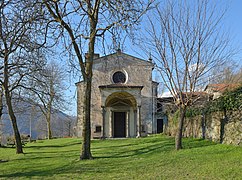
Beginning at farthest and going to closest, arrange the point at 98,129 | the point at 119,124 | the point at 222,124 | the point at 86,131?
1. the point at 119,124
2. the point at 98,129
3. the point at 222,124
4. the point at 86,131

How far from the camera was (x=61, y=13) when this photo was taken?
10.3m

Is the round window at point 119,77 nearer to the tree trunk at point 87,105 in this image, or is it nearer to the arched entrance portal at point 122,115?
the arched entrance portal at point 122,115

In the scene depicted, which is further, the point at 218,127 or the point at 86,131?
the point at 218,127

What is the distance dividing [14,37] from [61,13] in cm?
226

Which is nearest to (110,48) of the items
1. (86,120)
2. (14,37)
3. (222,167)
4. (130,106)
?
(86,120)

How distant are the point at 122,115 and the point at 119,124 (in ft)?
3.56

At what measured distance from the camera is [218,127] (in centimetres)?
1131

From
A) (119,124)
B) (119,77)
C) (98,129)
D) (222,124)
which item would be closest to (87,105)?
(222,124)

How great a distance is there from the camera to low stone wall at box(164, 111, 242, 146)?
9438 millimetres

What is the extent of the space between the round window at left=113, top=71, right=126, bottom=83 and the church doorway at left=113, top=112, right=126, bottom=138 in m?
3.77

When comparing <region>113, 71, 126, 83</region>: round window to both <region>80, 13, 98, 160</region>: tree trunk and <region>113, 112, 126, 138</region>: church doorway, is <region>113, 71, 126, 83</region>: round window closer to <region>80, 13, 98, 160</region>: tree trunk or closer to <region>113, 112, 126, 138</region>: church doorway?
<region>113, 112, 126, 138</region>: church doorway

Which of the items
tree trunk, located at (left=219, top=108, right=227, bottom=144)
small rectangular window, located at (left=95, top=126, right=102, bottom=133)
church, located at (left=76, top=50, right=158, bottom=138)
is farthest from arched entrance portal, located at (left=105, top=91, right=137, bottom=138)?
tree trunk, located at (left=219, top=108, right=227, bottom=144)

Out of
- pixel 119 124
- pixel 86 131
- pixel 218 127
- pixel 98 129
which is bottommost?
pixel 98 129

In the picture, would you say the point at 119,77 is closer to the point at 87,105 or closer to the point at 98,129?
the point at 98,129
